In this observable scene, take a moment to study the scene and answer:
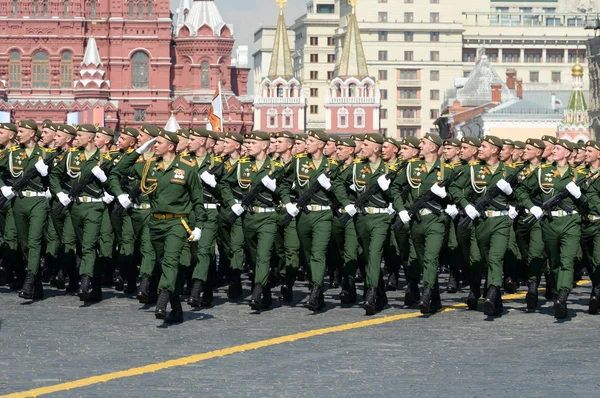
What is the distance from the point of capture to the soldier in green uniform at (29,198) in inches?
657

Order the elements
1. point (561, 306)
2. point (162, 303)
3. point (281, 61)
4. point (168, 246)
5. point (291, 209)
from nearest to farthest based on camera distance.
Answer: point (162, 303) → point (168, 246) → point (561, 306) → point (291, 209) → point (281, 61)

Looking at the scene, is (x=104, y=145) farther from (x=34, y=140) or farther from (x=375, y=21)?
(x=375, y=21)

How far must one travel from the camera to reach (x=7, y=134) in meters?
17.5

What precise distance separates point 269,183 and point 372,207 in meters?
1.12

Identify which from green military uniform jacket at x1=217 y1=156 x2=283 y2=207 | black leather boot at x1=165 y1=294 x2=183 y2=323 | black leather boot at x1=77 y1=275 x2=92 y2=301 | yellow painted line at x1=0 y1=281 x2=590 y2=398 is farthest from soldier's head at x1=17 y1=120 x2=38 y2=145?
yellow painted line at x1=0 y1=281 x2=590 y2=398

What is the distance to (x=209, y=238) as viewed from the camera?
16.3 metres

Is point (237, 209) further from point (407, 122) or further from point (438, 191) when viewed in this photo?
point (407, 122)

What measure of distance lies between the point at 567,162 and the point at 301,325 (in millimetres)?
3656

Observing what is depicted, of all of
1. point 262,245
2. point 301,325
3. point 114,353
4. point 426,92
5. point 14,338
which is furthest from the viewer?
point 426,92

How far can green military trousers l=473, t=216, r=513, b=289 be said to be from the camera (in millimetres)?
15461

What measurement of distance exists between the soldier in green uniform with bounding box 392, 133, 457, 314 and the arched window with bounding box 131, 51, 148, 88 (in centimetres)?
9553

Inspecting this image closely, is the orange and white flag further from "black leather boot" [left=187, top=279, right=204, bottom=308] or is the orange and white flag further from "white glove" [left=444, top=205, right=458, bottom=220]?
"black leather boot" [left=187, top=279, right=204, bottom=308]

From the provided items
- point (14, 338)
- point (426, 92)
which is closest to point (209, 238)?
point (14, 338)

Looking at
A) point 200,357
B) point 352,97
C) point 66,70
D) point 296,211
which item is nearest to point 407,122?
point 352,97
